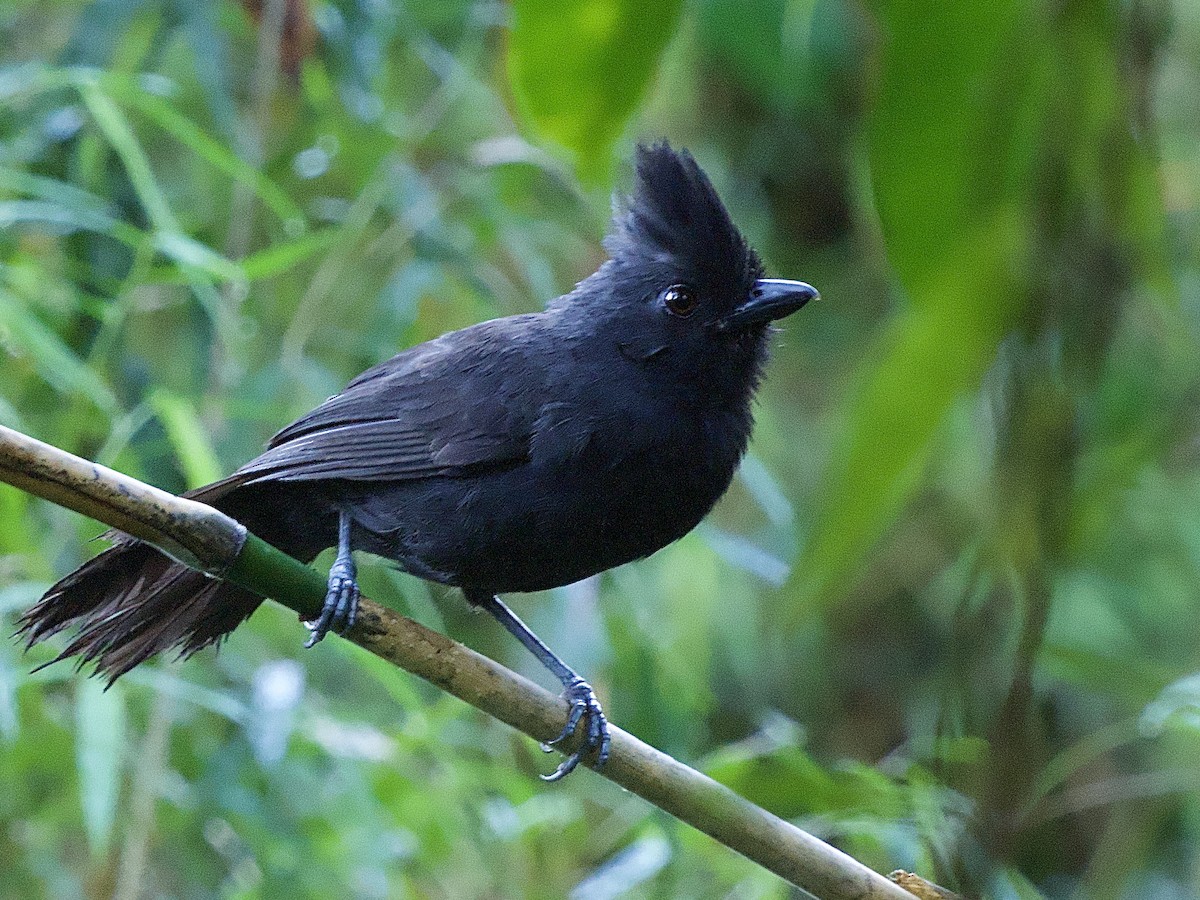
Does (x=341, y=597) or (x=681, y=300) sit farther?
(x=681, y=300)

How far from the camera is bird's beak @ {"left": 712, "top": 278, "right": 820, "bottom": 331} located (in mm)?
2996

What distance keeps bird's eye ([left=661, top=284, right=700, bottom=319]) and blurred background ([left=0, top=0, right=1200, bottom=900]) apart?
0.96ft

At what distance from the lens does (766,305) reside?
3.02m

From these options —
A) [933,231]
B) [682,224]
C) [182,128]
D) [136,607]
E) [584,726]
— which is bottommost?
[933,231]

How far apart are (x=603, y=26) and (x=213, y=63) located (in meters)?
2.59

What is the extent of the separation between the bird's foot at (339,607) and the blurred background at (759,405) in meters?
0.44

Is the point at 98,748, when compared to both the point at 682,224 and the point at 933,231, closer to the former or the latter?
the point at 682,224

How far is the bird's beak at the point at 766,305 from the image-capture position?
3.00 metres

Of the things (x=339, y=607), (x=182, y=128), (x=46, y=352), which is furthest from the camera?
(x=182, y=128)

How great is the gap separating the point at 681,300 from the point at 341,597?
99 centimetres

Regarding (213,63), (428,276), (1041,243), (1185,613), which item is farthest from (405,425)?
(1185,613)

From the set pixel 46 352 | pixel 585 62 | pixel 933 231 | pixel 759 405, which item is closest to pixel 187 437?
pixel 46 352

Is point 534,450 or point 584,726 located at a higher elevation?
point 534,450

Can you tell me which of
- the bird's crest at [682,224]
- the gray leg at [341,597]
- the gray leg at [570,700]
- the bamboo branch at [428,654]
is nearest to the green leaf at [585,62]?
the bamboo branch at [428,654]
